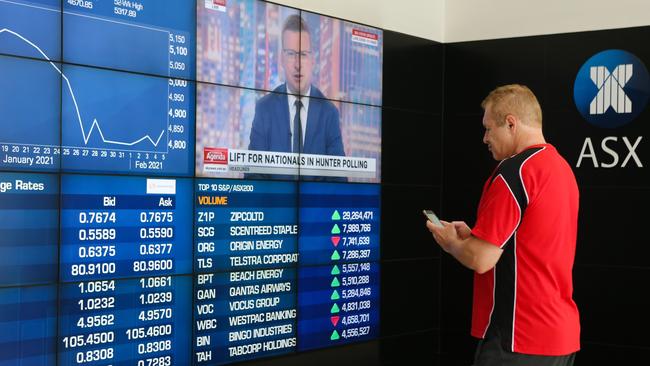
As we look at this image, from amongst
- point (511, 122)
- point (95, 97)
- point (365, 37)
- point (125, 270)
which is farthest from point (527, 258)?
point (365, 37)

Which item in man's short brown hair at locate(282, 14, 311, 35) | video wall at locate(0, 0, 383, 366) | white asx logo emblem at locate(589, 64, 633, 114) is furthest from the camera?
white asx logo emblem at locate(589, 64, 633, 114)

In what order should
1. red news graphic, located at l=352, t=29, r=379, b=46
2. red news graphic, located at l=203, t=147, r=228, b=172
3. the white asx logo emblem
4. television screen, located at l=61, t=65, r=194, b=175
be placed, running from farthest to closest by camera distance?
the white asx logo emblem
red news graphic, located at l=352, t=29, r=379, b=46
red news graphic, located at l=203, t=147, r=228, b=172
television screen, located at l=61, t=65, r=194, b=175

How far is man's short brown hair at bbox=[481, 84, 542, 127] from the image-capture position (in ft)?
9.74

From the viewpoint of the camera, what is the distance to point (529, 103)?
2.98 m

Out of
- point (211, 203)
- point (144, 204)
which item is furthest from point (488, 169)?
point (144, 204)

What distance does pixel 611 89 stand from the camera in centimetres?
589

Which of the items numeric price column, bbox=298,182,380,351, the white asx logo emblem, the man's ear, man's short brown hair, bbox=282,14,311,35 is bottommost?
numeric price column, bbox=298,182,380,351

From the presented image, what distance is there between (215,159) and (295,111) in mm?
747

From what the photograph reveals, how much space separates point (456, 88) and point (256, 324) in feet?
8.55

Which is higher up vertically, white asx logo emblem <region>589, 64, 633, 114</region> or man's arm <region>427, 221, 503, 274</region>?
white asx logo emblem <region>589, 64, 633, 114</region>

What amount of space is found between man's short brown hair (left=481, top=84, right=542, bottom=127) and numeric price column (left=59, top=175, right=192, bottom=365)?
2179 mm

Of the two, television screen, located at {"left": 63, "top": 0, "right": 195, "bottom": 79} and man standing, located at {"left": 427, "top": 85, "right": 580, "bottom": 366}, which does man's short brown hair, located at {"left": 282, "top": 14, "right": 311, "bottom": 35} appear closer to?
television screen, located at {"left": 63, "top": 0, "right": 195, "bottom": 79}

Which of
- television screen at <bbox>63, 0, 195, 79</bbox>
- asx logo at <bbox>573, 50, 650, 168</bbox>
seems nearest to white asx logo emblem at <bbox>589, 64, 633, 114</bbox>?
asx logo at <bbox>573, 50, 650, 168</bbox>

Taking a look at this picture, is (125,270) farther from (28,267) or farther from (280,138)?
(280,138)
